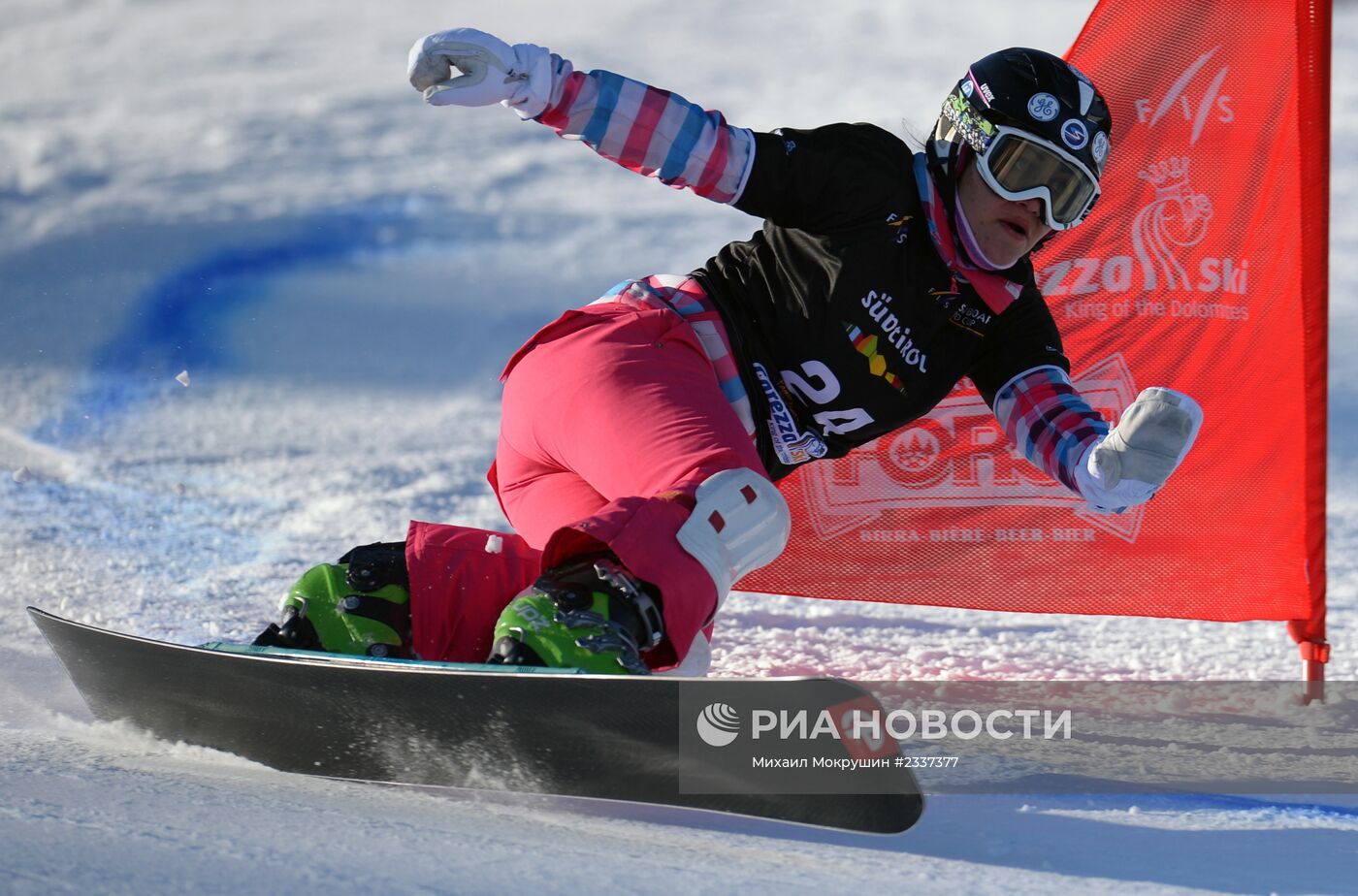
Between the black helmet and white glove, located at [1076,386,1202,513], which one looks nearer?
white glove, located at [1076,386,1202,513]

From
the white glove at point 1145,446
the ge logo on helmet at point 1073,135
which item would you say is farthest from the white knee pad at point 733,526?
the ge logo on helmet at point 1073,135

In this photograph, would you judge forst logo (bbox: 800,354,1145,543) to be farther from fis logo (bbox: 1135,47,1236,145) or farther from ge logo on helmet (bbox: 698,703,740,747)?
ge logo on helmet (bbox: 698,703,740,747)

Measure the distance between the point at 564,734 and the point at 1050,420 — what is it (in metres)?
1.17

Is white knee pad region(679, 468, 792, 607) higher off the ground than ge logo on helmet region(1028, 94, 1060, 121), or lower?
lower

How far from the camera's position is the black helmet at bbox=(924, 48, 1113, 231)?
2.29 metres

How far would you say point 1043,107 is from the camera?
7.55 ft

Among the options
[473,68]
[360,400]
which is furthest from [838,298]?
[360,400]

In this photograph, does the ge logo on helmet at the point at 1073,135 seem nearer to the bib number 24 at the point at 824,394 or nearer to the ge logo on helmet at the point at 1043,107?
the ge logo on helmet at the point at 1043,107

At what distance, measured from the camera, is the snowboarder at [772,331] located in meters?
2.09

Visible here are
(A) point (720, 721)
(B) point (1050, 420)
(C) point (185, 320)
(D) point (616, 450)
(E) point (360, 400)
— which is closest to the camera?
(A) point (720, 721)

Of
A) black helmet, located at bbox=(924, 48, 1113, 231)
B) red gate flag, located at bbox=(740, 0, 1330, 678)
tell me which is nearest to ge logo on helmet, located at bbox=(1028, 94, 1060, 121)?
black helmet, located at bbox=(924, 48, 1113, 231)

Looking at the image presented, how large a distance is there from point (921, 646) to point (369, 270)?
180 inches

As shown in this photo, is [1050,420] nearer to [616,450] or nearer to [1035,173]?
[1035,173]

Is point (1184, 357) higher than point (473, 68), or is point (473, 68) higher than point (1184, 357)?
point (473, 68)
